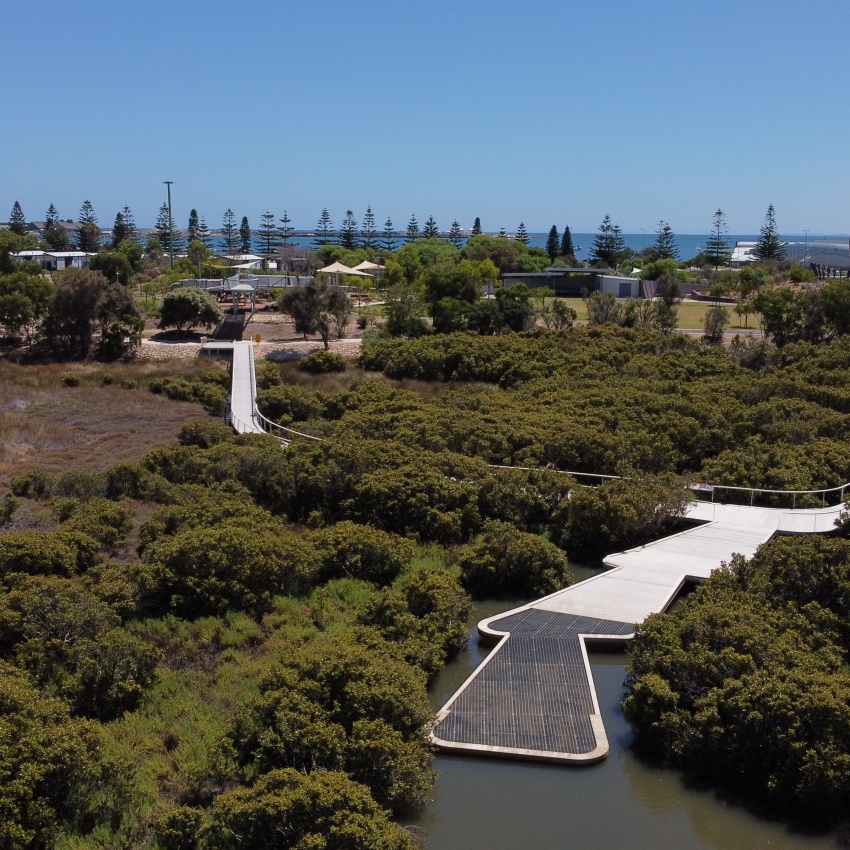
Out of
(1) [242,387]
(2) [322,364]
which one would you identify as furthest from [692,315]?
(1) [242,387]

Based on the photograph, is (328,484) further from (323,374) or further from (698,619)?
(323,374)

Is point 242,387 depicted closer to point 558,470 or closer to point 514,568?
point 558,470

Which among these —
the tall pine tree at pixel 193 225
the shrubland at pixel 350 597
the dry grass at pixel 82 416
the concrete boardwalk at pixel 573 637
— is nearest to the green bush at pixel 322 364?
the dry grass at pixel 82 416

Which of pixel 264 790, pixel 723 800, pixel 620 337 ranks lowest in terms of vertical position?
pixel 723 800

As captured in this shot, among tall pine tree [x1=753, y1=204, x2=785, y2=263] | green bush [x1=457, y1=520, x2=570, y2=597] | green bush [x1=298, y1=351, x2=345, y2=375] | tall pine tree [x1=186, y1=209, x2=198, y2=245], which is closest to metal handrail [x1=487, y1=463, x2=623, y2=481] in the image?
green bush [x1=457, y1=520, x2=570, y2=597]

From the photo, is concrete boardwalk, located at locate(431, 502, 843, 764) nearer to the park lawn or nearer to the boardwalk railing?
the boardwalk railing

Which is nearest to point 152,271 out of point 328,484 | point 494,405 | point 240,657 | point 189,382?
point 189,382

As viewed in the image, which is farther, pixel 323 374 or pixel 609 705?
pixel 323 374
